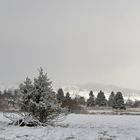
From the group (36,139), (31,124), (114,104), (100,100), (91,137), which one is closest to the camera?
(36,139)

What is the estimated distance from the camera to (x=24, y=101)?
21.4 metres

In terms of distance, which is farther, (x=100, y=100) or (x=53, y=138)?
(x=100, y=100)

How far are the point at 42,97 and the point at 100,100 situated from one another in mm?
84230

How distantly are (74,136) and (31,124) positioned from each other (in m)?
6.12

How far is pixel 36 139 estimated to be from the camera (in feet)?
42.4

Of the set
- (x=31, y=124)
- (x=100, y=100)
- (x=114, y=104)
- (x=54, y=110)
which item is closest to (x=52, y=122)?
(x=54, y=110)

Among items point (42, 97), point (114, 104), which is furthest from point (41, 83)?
point (114, 104)

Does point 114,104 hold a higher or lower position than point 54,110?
higher

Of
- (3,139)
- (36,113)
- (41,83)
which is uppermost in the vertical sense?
(41,83)

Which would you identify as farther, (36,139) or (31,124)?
(31,124)

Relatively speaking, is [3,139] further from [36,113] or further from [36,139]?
[36,113]

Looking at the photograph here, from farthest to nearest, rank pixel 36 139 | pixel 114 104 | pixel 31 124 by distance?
pixel 114 104 < pixel 31 124 < pixel 36 139

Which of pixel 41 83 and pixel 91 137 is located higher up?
pixel 41 83

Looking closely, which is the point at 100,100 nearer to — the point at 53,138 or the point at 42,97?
the point at 42,97
